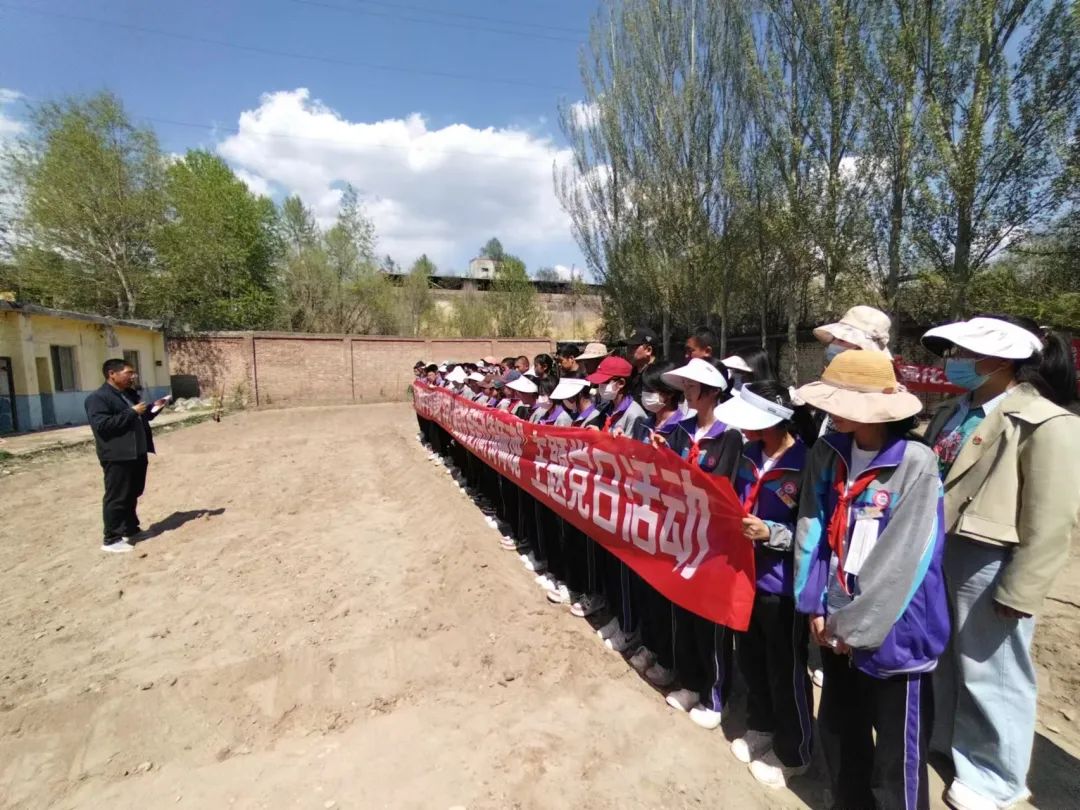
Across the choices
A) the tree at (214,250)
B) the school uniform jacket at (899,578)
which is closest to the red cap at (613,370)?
the school uniform jacket at (899,578)

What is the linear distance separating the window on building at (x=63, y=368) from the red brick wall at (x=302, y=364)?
4.64m

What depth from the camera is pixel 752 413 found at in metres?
2.25

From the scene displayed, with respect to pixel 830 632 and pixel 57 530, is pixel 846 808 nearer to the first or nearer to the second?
pixel 830 632

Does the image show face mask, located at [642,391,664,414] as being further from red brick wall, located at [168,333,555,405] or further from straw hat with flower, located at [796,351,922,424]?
red brick wall, located at [168,333,555,405]

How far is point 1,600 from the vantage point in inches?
177

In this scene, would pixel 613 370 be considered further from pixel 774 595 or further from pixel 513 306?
pixel 513 306

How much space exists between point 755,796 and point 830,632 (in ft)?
2.93

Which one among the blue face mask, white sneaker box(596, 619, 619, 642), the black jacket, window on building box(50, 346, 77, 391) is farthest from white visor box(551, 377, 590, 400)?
window on building box(50, 346, 77, 391)

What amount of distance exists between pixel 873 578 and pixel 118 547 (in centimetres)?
645

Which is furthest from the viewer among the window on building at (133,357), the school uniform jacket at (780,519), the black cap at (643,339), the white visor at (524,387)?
the window on building at (133,357)

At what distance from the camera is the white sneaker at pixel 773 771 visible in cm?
232

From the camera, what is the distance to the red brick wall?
2123 centimetres

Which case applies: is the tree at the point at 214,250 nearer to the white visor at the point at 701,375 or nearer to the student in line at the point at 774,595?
A: the white visor at the point at 701,375

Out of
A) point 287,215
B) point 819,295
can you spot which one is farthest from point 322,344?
point 819,295
